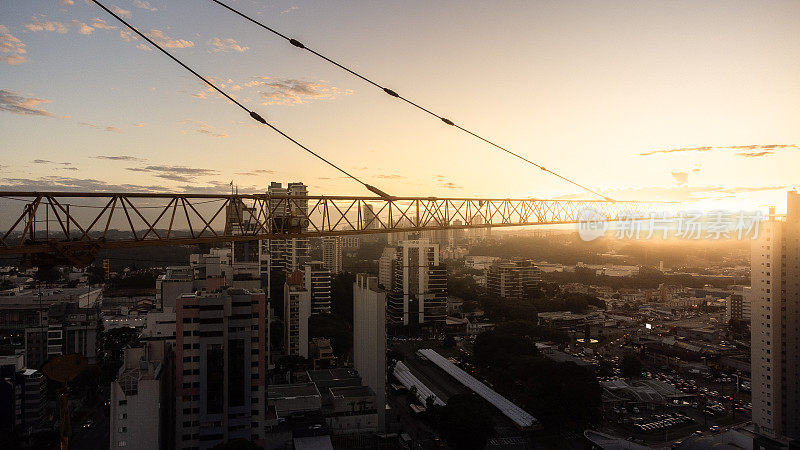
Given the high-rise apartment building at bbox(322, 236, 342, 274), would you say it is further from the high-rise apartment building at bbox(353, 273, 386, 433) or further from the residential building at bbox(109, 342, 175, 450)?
the residential building at bbox(109, 342, 175, 450)

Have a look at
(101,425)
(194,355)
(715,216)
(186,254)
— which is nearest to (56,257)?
(194,355)

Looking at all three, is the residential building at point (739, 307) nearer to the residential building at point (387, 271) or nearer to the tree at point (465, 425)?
the residential building at point (387, 271)

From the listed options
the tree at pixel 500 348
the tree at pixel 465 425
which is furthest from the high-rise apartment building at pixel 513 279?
the tree at pixel 465 425

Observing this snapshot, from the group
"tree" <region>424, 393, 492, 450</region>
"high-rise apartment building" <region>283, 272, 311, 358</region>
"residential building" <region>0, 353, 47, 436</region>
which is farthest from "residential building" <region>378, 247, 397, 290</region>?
"residential building" <region>0, 353, 47, 436</region>

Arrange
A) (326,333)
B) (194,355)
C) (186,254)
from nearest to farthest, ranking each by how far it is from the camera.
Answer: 1. (194,355)
2. (326,333)
3. (186,254)

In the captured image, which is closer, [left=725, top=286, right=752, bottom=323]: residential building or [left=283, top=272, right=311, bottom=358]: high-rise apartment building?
[left=283, top=272, right=311, bottom=358]: high-rise apartment building

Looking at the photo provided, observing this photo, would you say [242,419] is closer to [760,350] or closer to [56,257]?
[56,257]
